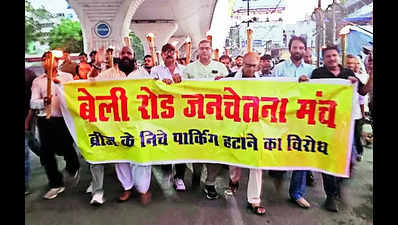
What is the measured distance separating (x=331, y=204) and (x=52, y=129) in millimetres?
3134

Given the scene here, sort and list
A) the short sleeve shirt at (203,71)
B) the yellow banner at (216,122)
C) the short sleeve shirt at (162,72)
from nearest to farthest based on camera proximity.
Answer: the yellow banner at (216,122)
the short sleeve shirt at (162,72)
the short sleeve shirt at (203,71)

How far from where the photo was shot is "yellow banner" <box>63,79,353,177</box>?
304 centimetres

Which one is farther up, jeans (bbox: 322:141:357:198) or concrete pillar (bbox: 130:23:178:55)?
concrete pillar (bbox: 130:23:178:55)

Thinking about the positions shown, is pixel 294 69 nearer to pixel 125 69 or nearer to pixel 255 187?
pixel 255 187

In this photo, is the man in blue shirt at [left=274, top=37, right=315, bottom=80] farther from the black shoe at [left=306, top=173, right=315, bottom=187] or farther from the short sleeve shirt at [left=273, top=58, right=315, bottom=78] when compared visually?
the black shoe at [left=306, top=173, right=315, bottom=187]

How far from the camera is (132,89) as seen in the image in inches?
131

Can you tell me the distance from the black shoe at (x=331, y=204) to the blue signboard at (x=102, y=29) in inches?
313

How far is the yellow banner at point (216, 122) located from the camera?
3.04 m

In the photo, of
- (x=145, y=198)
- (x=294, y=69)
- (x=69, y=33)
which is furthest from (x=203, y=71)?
(x=69, y=33)

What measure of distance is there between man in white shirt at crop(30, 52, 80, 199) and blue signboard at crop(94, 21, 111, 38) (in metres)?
6.06

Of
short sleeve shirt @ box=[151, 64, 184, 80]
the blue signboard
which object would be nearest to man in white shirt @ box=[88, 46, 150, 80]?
short sleeve shirt @ box=[151, 64, 184, 80]

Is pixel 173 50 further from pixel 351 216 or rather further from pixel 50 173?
pixel 351 216

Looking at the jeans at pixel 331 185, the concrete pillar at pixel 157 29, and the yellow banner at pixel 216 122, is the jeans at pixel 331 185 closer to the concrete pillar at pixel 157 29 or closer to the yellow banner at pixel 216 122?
the yellow banner at pixel 216 122

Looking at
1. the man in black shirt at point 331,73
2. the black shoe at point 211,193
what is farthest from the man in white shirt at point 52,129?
the man in black shirt at point 331,73
